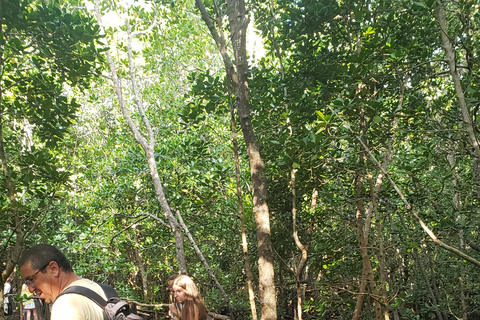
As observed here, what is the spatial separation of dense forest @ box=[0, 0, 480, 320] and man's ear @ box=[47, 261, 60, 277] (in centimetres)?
181

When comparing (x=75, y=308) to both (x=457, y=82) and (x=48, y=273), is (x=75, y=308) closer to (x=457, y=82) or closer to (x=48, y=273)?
(x=48, y=273)

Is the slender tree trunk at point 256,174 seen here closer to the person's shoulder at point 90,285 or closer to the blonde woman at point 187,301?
the blonde woman at point 187,301

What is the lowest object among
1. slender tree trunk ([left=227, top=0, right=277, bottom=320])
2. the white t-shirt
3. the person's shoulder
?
the white t-shirt

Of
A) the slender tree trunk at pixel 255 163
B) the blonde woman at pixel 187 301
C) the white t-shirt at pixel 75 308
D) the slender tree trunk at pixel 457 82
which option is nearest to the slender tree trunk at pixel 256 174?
the slender tree trunk at pixel 255 163

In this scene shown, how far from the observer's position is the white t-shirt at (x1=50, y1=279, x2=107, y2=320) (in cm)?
152

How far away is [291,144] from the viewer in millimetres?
3531

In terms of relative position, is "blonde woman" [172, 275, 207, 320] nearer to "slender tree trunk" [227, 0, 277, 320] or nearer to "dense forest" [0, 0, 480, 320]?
"dense forest" [0, 0, 480, 320]

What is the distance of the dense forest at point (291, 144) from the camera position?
3.36m

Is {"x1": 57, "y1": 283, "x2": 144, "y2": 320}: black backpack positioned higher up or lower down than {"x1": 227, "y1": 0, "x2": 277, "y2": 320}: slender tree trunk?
lower down

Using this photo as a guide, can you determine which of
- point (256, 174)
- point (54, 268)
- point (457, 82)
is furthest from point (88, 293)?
point (457, 82)

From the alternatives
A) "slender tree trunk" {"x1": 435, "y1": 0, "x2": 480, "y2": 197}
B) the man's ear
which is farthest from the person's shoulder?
"slender tree trunk" {"x1": 435, "y1": 0, "x2": 480, "y2": 197}

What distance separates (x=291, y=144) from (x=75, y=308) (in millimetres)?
2485

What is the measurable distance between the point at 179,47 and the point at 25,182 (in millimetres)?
5739

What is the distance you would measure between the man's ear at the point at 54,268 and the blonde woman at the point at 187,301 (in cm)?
207
